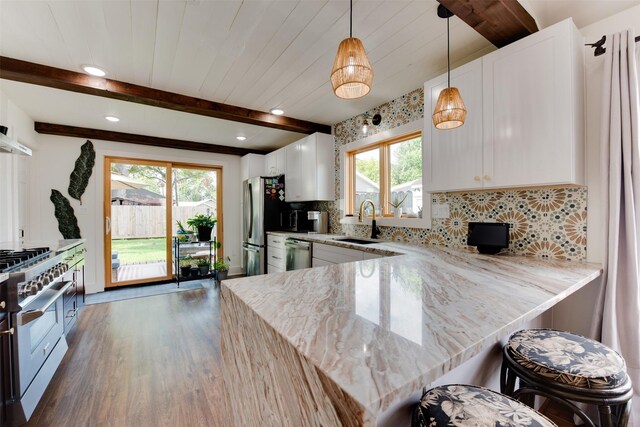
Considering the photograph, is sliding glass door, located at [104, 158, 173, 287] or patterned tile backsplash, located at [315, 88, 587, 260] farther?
sliding glass door, located at [104, 158, 173, 287]

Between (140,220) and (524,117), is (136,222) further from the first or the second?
(524,117)

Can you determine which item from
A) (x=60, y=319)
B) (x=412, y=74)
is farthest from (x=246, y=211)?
(x=412, y=74)

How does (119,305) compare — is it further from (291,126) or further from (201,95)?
(291,126)

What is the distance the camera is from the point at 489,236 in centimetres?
200

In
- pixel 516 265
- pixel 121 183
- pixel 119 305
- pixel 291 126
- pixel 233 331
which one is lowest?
pixel 119 305

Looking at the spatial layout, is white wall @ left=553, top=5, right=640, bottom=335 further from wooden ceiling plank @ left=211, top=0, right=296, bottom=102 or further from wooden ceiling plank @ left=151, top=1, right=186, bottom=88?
Answer: wooden ceiling plank @ left=151, top=1, right=186, bottom=88

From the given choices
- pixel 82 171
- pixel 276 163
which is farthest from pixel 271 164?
pixel 82 171

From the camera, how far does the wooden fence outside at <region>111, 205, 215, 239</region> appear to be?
14.0ft

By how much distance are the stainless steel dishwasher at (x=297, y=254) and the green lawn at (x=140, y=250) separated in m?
2.40

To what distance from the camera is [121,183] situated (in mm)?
4320

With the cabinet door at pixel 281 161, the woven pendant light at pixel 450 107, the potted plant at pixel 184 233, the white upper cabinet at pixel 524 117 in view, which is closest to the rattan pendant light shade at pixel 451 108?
the woven pendant light at pixel 450 107

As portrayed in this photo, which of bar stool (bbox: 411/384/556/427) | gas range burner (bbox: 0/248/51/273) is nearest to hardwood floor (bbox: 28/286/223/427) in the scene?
gas range burner (bbox: 0/248/51/273)

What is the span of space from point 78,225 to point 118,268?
853mm

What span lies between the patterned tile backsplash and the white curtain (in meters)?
0.21
